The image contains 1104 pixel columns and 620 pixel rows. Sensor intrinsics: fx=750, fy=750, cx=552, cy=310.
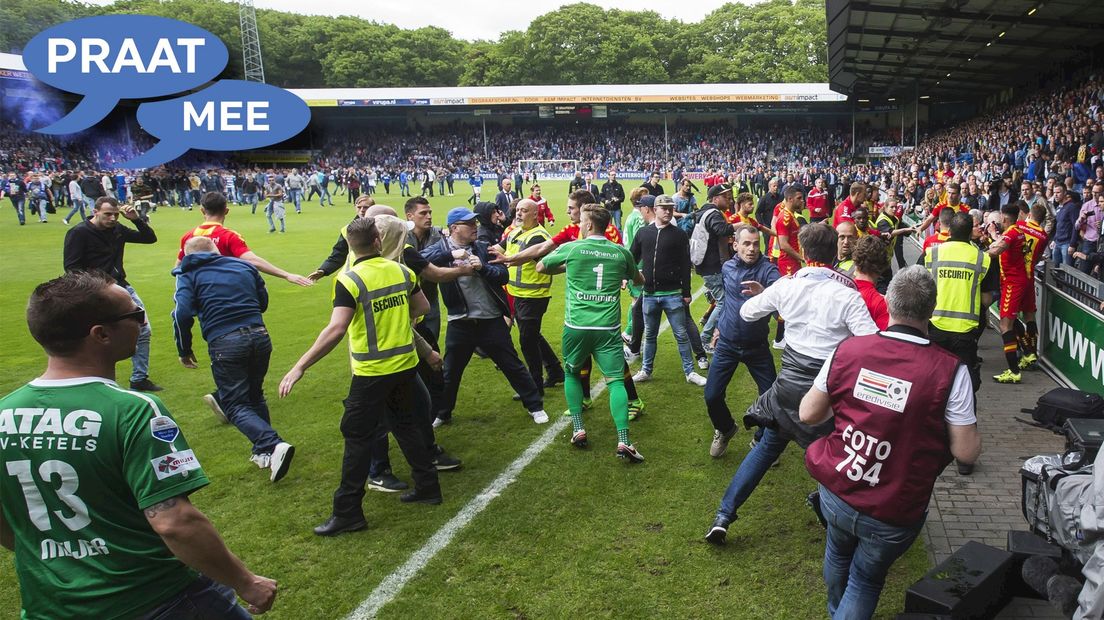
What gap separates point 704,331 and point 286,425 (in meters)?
5.08

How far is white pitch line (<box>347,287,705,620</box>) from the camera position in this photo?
13.3 feet

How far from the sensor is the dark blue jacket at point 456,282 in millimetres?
5945

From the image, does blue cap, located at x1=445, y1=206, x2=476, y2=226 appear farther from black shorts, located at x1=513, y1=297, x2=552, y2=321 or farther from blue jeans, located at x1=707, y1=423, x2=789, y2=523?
blue jeans, located at x1=707, y1=423, x2=789, y2=523

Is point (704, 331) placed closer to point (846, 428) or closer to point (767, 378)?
point (767, 378)

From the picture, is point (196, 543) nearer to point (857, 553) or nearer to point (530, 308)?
point (857, 553)

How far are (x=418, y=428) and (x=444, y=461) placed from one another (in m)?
0.69

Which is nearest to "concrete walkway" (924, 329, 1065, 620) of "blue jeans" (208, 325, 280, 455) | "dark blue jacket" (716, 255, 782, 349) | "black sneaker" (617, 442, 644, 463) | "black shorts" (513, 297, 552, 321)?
"dark blue jacket" (716, 255, 782, 349)

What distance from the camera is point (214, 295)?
5762 millimetres

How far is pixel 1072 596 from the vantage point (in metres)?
3.27

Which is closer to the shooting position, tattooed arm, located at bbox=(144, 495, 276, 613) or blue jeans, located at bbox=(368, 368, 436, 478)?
tattooed arm, located at bbox=(144, 495, 276, 613)

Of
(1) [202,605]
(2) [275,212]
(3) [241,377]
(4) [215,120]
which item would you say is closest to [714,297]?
(3) [241,377]

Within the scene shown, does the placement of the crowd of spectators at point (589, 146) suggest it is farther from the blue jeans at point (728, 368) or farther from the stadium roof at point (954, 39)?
the blue jeans at point (728, 368)

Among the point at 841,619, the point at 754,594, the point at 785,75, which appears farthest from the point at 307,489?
the point at 785,75

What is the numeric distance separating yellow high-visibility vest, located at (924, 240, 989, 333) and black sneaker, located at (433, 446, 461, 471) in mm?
4164
